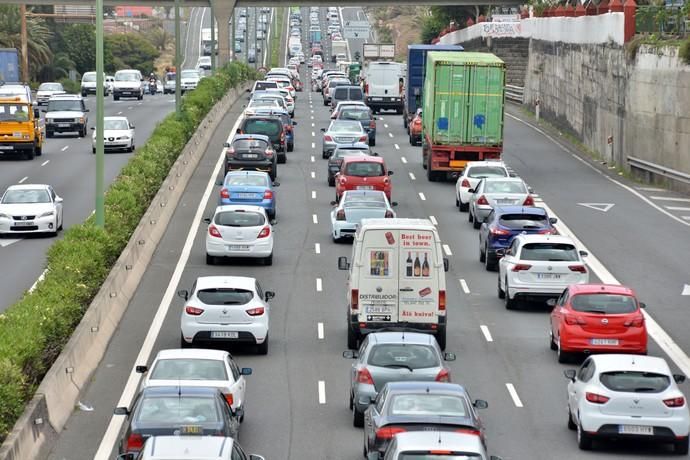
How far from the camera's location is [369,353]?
23484 millimetres

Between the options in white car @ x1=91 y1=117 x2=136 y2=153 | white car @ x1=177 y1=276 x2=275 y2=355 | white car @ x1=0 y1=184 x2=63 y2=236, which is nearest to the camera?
white car @ x1=177 y1=276 x2=275 y2=355

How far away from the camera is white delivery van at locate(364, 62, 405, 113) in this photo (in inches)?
3339

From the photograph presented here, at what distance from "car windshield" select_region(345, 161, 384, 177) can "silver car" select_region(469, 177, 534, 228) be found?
358 centimetres

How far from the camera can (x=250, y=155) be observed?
171ft

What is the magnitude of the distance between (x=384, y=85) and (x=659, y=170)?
33394 millimetres

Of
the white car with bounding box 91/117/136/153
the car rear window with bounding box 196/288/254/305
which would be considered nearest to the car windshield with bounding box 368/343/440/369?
the car rear window with bounding box 196/288/254/305

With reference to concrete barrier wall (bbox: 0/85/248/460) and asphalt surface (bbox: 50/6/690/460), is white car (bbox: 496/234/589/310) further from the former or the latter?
concrete barrier wall (bbox: 0/85/248/460)

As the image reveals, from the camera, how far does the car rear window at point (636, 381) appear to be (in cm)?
2170

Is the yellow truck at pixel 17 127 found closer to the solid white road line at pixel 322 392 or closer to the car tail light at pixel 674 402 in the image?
the solid white road line at pixel 322 392

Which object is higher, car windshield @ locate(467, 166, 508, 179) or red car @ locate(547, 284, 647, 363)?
car windshield @ locate(467, 166, 508, 179)

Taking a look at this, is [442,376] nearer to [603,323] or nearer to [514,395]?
[514,395]

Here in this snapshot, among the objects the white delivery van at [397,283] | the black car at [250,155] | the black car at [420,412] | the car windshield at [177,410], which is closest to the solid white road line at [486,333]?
the white delivery van at [397,283]

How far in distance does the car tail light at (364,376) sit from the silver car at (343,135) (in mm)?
35512

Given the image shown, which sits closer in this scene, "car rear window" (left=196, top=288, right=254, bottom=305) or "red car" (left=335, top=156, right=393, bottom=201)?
"car rear window" (left=196, top=288, right=254, bottom=305)
